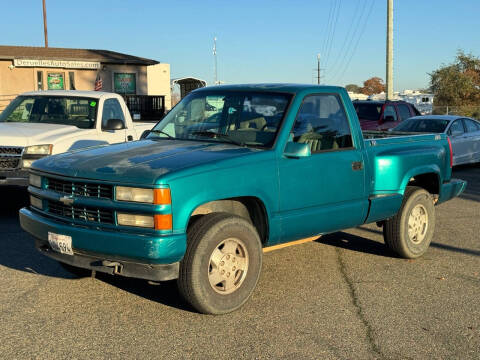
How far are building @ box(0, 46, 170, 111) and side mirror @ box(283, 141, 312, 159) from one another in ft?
69.8

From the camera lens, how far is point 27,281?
5.64 metres

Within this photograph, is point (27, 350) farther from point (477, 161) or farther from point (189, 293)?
point (477, 161)

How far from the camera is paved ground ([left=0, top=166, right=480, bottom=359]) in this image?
13.5ft

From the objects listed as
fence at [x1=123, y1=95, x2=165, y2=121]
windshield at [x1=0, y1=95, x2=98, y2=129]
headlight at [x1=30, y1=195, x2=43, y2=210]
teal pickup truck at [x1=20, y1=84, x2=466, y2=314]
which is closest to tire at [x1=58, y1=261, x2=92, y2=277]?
teal pickup truck at [x1=20, y1=84, x2=466, y2=314]

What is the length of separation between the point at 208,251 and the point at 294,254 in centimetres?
239

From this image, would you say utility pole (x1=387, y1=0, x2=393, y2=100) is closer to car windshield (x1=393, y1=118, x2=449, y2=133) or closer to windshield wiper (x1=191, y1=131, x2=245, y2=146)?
car windshield (x1=393, y1=118, x2=449, y2=133)

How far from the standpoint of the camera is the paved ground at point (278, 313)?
4.11m

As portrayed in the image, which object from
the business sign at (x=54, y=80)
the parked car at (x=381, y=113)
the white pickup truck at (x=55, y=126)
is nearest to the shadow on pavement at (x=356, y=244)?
the white pickup truck at (x=55, y=126)

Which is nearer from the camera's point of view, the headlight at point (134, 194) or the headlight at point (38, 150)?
the headlight at point (134, 194)

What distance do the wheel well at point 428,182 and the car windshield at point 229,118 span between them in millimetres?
2408

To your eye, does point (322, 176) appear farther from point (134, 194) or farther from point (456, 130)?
point (456, 130)

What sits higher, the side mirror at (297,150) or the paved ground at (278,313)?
the side mirror at (297,150)

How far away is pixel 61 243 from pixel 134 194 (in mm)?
820

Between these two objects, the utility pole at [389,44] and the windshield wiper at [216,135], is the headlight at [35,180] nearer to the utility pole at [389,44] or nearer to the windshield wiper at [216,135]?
the windshield wiper at [216,135]
